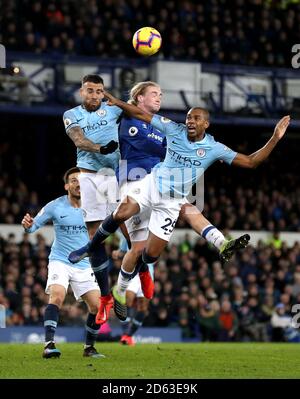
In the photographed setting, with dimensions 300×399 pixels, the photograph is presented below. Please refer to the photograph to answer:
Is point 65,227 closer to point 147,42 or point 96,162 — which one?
point 96,162

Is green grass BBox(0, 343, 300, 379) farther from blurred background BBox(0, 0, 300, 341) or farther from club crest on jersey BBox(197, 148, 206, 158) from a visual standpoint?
blurred background BBox(0, 0, 300, 341)

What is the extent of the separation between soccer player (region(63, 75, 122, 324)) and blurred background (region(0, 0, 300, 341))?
7.39 metres

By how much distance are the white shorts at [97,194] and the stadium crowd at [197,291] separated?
7.74 meters

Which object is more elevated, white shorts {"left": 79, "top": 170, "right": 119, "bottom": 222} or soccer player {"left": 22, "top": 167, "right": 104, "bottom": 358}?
white shorts {"left": 79, "top": 170, "right": 119, "bottom": 222}

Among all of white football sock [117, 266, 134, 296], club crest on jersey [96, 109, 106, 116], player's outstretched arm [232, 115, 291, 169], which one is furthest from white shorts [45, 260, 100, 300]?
player's outstretched arm [232, 115, 291, 169]

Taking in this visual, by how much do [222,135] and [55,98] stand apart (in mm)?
6190

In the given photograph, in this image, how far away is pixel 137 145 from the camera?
15234mm

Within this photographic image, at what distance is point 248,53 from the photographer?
31.1 m

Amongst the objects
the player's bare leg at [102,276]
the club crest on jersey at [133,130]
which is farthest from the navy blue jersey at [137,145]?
the player's bare leg at [102,276]

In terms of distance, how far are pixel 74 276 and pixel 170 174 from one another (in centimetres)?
189

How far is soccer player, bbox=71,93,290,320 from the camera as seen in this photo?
14406mm

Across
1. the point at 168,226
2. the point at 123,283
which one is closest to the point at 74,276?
the point at 123,283

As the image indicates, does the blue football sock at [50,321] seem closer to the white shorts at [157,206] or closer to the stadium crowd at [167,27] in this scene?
the white shorts at [157,206]
